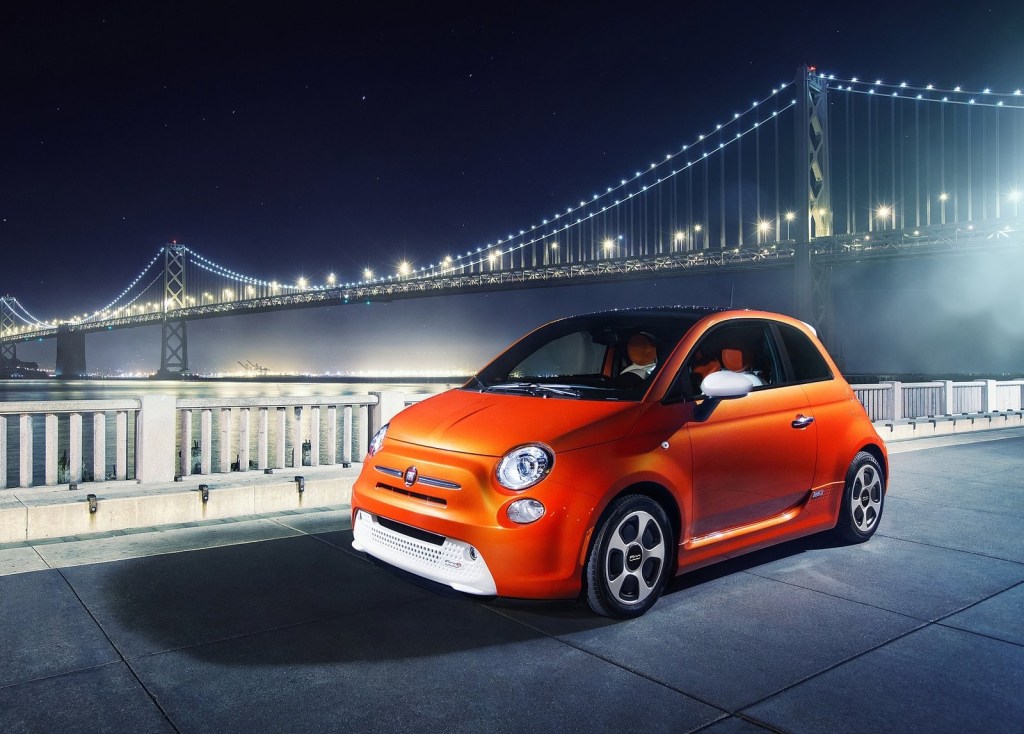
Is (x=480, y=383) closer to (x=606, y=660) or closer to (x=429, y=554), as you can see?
(x=429, y=554)

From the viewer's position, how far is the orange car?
3.35 metres

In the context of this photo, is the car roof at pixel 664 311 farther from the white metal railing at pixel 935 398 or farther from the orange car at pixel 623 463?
the white metal railing at pixel 935 398

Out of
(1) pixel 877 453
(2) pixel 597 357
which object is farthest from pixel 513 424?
(1) pixel 877 453

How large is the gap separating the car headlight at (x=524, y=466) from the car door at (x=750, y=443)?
0.87 metres

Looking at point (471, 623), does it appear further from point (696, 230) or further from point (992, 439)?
point (696, 230)

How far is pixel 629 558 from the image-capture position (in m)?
3.59

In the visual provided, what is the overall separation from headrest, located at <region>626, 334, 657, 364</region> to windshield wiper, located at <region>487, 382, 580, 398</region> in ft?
1.87

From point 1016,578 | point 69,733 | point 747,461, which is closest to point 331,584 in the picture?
point 69,733

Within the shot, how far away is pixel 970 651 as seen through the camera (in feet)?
10.8

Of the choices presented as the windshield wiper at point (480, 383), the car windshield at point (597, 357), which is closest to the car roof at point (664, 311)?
the car windshield at point (597, 357)

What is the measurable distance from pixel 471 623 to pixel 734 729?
139cm

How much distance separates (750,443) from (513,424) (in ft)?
4.52

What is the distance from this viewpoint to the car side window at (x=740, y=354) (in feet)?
14.6

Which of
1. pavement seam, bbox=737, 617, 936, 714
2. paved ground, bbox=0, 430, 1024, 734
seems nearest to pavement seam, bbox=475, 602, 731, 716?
paved ground, bbox=0, 430, 1024, 734
